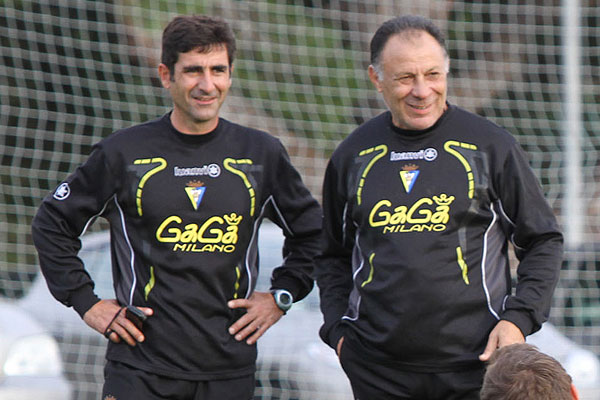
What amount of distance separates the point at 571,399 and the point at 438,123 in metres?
1.32

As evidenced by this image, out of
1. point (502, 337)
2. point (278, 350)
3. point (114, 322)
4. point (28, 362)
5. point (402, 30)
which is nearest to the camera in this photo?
point (502, 337)

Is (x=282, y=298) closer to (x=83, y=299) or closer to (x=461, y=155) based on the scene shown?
(x=83, y=299)

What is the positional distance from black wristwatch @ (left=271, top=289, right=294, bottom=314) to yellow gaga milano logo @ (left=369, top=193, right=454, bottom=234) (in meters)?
0.72

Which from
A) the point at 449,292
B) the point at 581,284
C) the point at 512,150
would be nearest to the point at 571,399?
the point at 449,292

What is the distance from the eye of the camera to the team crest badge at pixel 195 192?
418 cm

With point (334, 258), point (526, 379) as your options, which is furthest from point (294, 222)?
point (526, 379)

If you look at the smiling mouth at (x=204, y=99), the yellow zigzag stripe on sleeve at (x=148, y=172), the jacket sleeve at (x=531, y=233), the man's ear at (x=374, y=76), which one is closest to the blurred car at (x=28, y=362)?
the yellow zigzag stripe on sleeve at (x=148, y=172)

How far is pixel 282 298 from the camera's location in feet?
14.6

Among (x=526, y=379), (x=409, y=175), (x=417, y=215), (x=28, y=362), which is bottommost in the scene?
(x=28, y=362)

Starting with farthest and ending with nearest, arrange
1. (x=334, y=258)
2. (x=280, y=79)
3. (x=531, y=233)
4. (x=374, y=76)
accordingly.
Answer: (x=280, y=79) → (x=334, y=258) → (x=374, y=76) → (x=531, y=233)

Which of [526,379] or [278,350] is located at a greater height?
[526,379]

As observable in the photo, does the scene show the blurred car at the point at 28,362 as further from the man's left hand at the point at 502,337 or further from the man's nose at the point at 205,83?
the man's left hand at the point at 502,337

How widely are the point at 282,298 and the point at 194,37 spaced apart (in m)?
1.11

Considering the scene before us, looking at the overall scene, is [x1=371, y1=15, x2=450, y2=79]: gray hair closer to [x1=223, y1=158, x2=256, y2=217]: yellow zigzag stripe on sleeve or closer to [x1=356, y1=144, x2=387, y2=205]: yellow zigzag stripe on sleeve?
[x1=356, y1=144, x2=387, y2=205]: yellow zigzag stripe on sleeve
